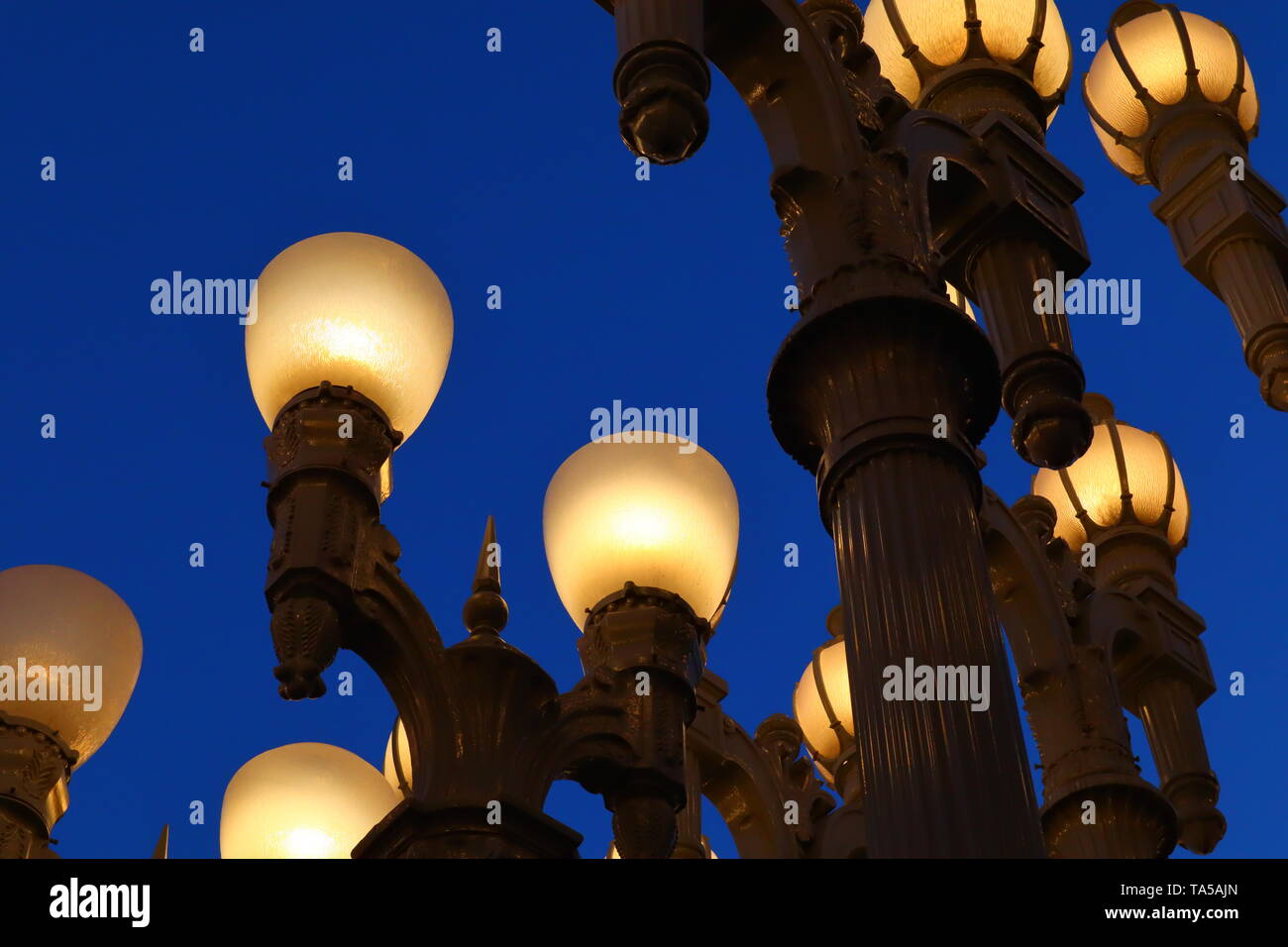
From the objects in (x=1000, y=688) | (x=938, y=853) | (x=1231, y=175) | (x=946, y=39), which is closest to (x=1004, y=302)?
(x=946, y=39)

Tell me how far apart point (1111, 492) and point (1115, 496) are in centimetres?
2

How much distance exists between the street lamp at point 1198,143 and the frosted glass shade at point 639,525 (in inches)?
128

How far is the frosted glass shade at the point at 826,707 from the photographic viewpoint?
779 cm

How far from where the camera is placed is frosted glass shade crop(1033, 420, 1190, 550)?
785 centimetres

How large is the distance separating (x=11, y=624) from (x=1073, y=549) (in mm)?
4608

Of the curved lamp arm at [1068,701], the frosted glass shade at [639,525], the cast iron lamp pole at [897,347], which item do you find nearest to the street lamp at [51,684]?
the frosted glass shade at [639,525]

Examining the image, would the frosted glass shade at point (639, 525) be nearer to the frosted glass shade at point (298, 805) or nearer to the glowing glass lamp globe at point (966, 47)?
the frosted glass shade at point (298, 805)

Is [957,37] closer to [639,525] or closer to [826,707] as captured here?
[639,525]

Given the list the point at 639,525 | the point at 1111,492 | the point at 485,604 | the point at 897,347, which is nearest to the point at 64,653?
the point at 485,604

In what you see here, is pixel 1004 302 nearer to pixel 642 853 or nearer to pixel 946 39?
pixel 946 39

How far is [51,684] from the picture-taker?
557 centimetres

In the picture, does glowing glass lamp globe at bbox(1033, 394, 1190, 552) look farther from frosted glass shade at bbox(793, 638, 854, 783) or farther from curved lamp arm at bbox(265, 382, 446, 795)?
curved lamp arm at bbox(265, 382, 446, 795)
